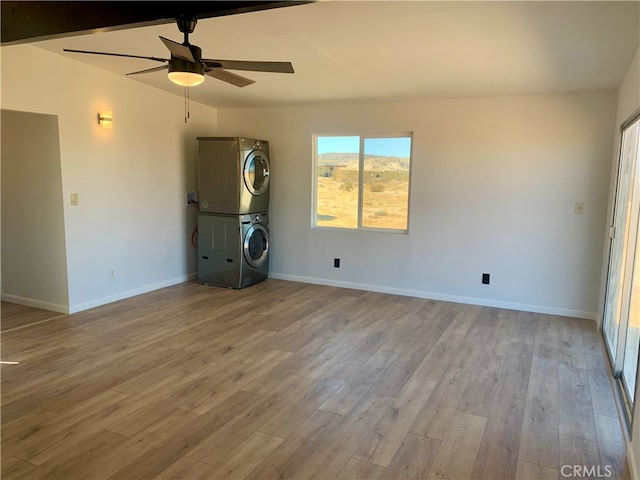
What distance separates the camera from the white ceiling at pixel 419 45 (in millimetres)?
2525

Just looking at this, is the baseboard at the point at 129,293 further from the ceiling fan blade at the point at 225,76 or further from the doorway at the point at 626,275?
the doorway at the point at 626,275

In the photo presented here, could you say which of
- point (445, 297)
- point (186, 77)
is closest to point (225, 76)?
point (186, 77)

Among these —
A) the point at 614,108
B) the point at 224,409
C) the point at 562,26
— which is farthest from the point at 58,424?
the point at 614,108

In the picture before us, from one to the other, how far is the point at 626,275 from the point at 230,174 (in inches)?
156

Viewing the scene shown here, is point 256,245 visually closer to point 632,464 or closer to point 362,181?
point 362,181

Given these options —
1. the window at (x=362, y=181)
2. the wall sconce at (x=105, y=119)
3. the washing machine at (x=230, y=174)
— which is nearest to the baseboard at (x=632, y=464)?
the window at (x=362, y=181)

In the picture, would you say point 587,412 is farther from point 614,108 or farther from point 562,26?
point 614,108

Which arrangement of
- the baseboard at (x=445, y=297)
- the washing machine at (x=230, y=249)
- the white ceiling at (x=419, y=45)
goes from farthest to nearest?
the washing machine at (x=230, y=249), the baseboard at (x=445, y=297), the white ceiling at (x=419, y=45)

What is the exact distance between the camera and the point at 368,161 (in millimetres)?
5402

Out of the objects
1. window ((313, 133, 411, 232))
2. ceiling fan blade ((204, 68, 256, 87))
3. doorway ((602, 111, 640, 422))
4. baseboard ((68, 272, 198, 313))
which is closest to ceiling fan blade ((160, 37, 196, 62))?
ceiling fan blade ((204, 68, 256, 87))

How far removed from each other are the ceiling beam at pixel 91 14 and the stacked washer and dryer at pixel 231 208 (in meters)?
2.53

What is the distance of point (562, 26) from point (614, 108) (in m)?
2.00

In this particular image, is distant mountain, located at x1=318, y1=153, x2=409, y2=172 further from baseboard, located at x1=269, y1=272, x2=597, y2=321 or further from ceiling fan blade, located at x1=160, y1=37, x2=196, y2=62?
ceiling fan blade, located at x1=160, y1=37, x2=196, y2=62

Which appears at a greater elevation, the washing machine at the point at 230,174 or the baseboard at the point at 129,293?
the washing machine at the point at 230,174
